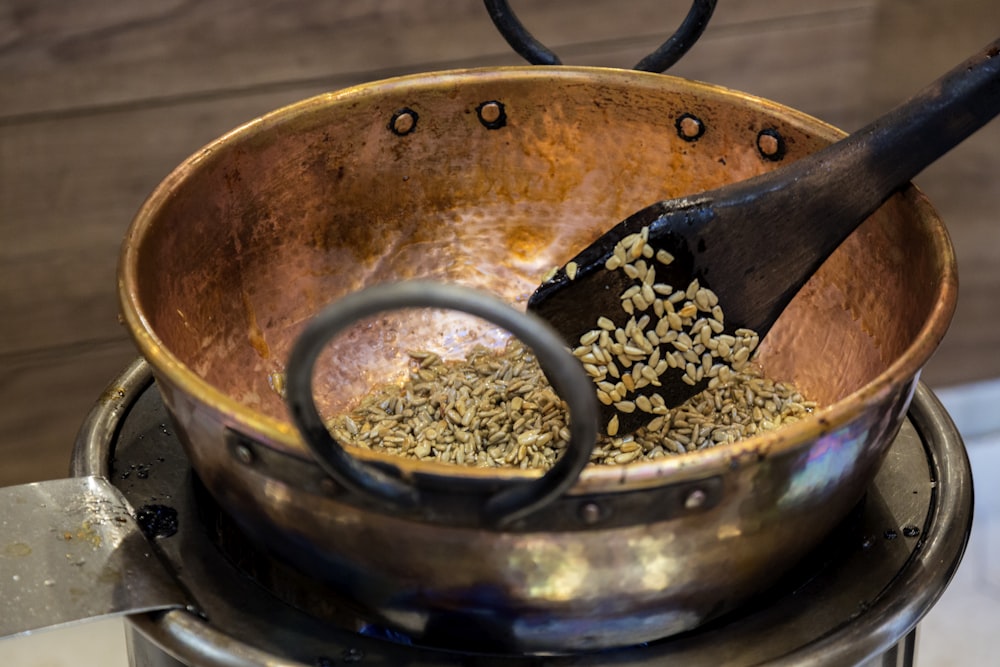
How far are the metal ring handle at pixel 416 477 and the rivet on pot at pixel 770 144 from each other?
511 millimetres

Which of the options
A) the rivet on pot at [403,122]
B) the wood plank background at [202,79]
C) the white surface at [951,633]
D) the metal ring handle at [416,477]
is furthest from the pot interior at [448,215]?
the white surface at [951,633]

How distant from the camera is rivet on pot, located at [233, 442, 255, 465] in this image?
0.67 metres

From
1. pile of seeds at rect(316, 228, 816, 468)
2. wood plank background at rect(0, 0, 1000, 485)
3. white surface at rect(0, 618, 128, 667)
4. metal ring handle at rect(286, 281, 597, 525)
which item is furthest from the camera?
white surface at rect(0, 618, 128, 667)

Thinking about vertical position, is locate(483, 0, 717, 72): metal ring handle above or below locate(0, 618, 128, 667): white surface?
above

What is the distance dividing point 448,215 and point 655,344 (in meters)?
0.30

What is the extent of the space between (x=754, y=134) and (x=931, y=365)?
3.97ft

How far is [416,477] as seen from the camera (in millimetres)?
616

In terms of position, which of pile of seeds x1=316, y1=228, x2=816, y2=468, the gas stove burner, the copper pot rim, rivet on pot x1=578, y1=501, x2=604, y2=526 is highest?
the copper pot rim

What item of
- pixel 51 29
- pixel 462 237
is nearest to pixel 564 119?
pixel 462 237

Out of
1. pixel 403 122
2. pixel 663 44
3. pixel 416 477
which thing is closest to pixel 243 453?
pixel 416 477

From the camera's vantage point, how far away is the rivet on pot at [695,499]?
633 mm

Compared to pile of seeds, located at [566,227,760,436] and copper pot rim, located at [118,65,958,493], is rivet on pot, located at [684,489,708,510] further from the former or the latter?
pile of seeds, located at [566,227,760,436]

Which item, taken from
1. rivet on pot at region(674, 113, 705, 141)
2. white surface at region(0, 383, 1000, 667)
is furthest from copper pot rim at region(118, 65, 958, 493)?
white surface at region(0, 383, 1000, 667)

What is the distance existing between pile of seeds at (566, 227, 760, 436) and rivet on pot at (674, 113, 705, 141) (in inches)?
7.3
